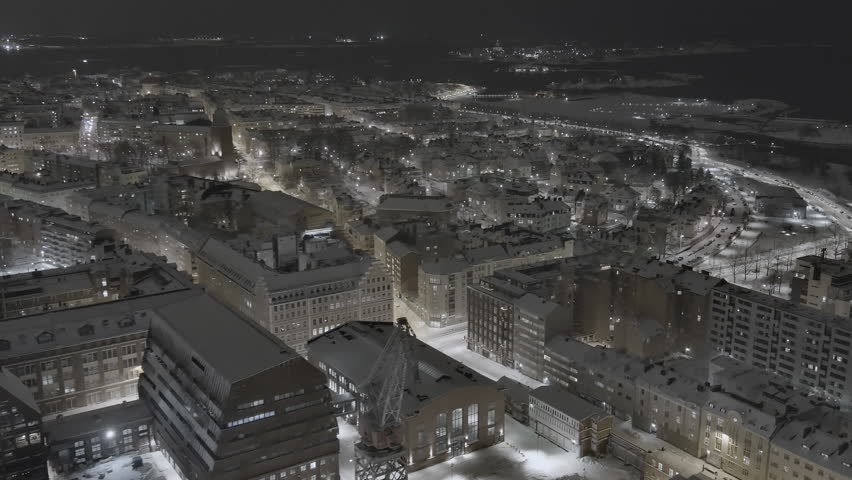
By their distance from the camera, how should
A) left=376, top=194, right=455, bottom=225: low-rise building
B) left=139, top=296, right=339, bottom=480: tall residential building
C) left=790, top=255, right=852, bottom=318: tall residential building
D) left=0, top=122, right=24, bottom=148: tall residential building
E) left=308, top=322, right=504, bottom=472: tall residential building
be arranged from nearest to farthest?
1. left=139, top=296, right=339, bottom=480: tall residential building
2. left=308, top=322, right=504, bottom=472: tall residential building
3. left=790, top=255, right=852, bottom=318: tall residential building
4. left=376, top=194, right=455, bottom=225: low-rise building
5. left=0, top=122, right=24, bottom=148: tall residential building

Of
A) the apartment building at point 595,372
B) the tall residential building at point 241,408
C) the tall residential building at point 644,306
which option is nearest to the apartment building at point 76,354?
the tall residential building at point 241,408

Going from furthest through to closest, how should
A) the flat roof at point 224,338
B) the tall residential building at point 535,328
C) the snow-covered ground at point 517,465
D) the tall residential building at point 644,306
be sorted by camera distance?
the tall residential building at point 644,306 → the tall residential building at point 535,328 → the snow-covered ground at point 517,465 → the flat roof at point 224,338

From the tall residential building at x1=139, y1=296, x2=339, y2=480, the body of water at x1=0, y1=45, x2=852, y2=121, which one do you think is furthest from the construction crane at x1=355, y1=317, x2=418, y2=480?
the body of water at x1=0, y1=45, x2=852, y2=121

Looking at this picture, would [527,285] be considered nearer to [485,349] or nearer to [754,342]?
[485,349]

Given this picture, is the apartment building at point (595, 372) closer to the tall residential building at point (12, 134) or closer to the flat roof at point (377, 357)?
the flat roof at point (377, 357)

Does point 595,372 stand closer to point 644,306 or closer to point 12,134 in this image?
point 644,306

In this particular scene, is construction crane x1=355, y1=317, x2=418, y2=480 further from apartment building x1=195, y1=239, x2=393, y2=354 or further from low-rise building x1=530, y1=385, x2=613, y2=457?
apartment building x1=195, y1=239, x2=393, y2=354
